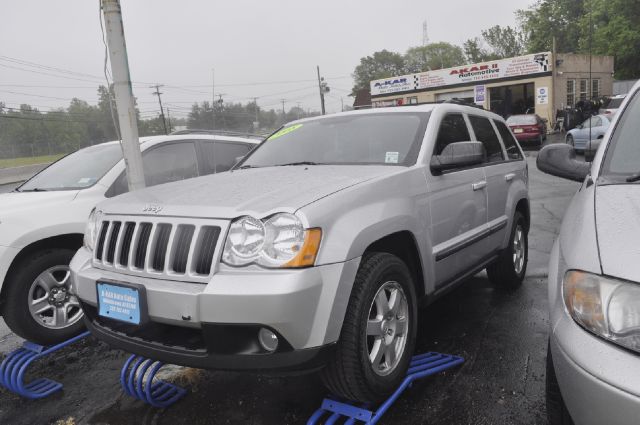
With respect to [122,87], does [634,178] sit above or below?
below

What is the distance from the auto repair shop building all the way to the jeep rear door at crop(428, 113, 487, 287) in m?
25.6

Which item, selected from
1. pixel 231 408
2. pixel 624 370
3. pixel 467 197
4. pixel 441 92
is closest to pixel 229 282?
pixel 231 408

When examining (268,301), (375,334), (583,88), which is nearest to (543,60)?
(583,88)

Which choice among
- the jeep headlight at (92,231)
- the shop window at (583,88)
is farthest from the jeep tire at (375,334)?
the shop window at (583,88)

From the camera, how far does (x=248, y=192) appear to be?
8.73 ft

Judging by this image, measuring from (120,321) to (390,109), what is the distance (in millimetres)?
2463

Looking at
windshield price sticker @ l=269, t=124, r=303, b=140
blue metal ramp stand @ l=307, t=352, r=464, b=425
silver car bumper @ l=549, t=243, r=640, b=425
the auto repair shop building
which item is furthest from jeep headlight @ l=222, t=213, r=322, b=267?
the auto repair shop building

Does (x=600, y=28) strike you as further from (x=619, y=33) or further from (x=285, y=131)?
(x=285, y=131)

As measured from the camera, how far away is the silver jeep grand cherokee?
2.20 metres

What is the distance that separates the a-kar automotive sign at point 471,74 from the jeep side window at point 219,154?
29876 mm

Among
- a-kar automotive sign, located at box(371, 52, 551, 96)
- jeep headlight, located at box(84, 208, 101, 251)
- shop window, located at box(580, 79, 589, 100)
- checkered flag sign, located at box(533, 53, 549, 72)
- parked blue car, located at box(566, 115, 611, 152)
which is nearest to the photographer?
jeep headlight, located at box(84, 208, 101, 251)

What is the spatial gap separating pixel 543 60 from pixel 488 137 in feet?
99.4

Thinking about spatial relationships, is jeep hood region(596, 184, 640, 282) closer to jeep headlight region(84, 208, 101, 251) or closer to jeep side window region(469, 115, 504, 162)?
jeep side window region(469, 115, 504, 162)

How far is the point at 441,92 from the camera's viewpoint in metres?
36.6
